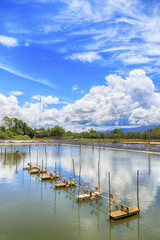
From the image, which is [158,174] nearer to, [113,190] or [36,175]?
[113,190]

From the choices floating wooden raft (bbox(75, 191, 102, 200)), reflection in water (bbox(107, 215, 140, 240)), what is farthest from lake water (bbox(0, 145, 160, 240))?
floating wooden raft (bbox(75, 191, 102, 200))

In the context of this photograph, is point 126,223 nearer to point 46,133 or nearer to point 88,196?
point 88,196

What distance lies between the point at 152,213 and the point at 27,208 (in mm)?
10537

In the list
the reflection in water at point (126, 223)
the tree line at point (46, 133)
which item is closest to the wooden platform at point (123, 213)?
the reflection in water at point (126, 223)

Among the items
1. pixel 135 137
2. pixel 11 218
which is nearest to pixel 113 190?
pixel 11 218

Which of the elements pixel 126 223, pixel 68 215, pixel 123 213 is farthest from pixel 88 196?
pixel 126 223

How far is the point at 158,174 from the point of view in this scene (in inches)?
1184

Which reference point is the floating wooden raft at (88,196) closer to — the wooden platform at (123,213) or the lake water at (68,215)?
the lake water at (68,215)

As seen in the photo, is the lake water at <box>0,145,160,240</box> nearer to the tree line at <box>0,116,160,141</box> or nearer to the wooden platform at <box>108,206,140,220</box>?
the wooden platform at <box>108,206,140,220</box>

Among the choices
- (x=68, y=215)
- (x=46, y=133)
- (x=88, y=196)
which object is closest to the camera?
(x=68, y=215)

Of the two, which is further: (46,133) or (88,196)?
(46,133)

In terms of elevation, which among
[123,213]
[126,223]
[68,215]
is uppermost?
[123,213]

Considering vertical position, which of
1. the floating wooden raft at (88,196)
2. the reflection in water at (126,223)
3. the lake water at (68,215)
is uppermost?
the floating wooden raft at (88,196)

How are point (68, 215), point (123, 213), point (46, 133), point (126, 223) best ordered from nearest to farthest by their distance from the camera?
point (126, 223), point (123, 213), point (68, 215), point (46, 133)
